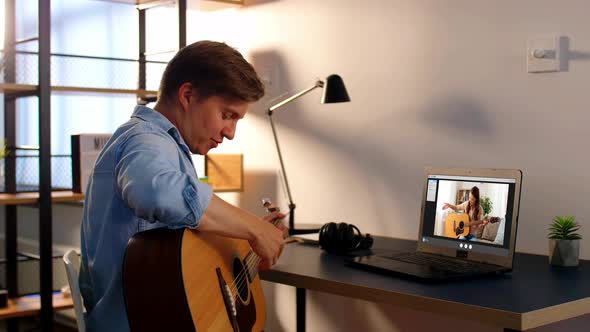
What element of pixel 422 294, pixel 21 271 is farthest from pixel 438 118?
pixel 21 271

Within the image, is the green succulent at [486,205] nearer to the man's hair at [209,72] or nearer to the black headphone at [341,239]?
the black headphone at [341,239]

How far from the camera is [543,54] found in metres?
2.29

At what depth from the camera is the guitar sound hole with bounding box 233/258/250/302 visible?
172cm

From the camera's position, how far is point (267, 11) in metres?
3.33

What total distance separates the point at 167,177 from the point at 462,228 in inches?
45.8

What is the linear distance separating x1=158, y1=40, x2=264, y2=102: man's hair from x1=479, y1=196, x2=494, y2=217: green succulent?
0.92 meters

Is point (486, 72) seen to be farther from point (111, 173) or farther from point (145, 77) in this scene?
point (145, 77)

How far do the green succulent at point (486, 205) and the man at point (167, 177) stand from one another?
77 cm

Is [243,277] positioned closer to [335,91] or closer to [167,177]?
[167,177]

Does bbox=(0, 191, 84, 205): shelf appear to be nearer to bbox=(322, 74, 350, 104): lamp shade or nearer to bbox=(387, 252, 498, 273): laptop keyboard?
bbox=(322, 74, 350, 104): lamp shade

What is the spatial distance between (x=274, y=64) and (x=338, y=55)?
0.41 metres

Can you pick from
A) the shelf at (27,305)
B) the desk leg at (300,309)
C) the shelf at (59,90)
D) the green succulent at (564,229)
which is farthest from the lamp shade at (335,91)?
the shelf at (27,305)

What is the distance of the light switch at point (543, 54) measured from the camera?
227 centimetres

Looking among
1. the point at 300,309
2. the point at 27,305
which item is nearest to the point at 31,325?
the point at 27,305
